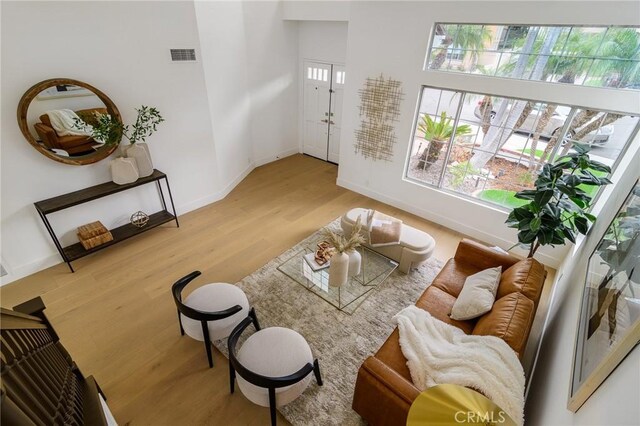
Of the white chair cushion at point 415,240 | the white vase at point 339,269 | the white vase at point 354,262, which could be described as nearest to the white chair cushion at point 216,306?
the white vase at point 339,269

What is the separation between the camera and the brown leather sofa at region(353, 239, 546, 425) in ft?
5.55

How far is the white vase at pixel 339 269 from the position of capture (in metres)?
2.65

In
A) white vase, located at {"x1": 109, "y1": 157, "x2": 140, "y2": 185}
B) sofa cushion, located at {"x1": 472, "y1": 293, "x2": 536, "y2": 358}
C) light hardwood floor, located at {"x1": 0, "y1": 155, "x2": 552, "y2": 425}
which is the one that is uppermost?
white vase, located at {"x1": 109, "y1": 157, "x2": 140, "y2": 185}

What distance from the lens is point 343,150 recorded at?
5.26 m

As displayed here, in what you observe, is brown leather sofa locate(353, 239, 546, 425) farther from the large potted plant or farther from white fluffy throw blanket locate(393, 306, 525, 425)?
the large potted plant

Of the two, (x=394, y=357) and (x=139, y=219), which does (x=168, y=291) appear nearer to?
(x=139, y=219)

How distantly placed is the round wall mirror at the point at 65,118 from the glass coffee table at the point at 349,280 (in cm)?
265

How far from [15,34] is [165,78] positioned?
1363mm

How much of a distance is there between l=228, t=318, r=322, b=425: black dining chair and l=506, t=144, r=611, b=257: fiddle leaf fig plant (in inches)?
87.8

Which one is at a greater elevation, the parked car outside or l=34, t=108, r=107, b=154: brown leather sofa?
the parked car outside

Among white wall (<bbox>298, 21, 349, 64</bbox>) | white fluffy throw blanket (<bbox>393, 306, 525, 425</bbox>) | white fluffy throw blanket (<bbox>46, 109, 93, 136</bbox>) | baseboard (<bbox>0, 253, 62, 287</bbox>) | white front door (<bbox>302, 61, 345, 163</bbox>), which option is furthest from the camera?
white front door (<bbox>302, 61, 345, 163</bbox>)

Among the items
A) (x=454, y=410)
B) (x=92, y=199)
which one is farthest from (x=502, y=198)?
(x=92, y=199)

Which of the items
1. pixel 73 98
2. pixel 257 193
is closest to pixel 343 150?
pixel 257 193

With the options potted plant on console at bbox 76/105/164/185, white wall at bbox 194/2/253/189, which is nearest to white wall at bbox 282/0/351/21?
white wall at bbox 194/2/253/189
